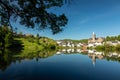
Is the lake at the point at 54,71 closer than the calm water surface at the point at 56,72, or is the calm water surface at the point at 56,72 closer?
the calm water surface at the point at 56,72

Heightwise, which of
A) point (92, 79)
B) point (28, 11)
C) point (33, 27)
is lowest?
point (92, 79)

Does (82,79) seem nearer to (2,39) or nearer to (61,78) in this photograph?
(61,78)

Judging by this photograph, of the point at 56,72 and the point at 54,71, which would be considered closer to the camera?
the point at 56,72

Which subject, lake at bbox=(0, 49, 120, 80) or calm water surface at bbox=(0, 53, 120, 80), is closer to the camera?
calm water surface at bbox=(0, 53, 120, 80)

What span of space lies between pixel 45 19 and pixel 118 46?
14686 cm

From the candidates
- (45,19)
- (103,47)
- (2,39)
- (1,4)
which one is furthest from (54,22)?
(103,47)

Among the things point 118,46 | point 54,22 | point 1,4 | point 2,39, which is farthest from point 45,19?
point 118,46

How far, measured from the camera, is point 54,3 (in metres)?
13.0

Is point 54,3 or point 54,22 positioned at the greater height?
point 54,3

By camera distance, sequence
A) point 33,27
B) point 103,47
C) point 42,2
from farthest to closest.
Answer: point 103,47, point 33,27, point 42,2

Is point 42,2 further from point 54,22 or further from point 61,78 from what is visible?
point 61,78

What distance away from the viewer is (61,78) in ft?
85.7

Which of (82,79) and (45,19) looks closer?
(45,19)

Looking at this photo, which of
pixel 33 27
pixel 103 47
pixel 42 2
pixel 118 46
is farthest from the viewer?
pixel 103 47
